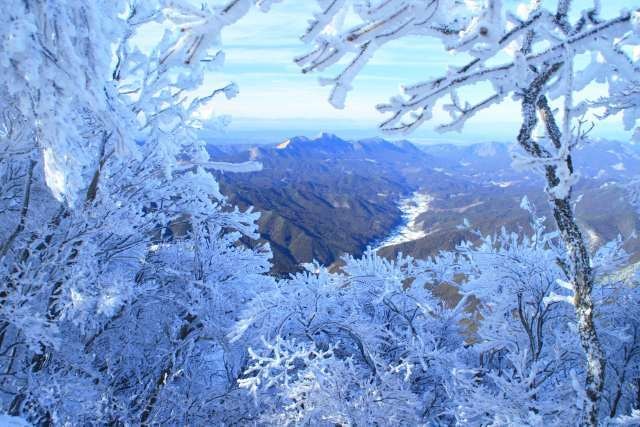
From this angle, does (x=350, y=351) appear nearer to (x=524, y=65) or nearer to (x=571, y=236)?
(x=571, y=236)

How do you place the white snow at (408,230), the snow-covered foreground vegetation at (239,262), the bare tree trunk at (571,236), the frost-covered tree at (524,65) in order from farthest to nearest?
the white snow at (408,230) → the bare tree trunk at (571,236) → the snow-covered foreground vegetation at (239,262) → the frost-covered tree at (524,65)

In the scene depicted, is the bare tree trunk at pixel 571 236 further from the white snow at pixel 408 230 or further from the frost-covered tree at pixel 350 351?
the white snow at pixel 408 230

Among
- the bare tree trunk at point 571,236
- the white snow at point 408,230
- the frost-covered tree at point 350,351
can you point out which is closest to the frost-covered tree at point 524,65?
the bare tree trunk at point 571,236

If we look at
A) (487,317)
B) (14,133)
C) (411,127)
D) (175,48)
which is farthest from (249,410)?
(175,48)

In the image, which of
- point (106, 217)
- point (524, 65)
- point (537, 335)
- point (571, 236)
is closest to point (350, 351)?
point (537, 335)

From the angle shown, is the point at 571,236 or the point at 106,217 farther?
the point at 106,217

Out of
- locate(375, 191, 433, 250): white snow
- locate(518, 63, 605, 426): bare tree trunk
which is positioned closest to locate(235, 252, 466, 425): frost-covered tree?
locate(518, 63, 605, 426): bare tree trunk

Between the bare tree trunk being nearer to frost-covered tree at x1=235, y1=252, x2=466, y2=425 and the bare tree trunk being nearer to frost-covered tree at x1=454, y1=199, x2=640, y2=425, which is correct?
frost-covered tree at x1=454, y1=199, x2=640, y2=425

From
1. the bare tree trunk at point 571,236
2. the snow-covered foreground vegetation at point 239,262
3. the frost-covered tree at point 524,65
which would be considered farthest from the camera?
the bare tree trunk at point 571,236

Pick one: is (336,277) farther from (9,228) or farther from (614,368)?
(9,228)
